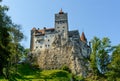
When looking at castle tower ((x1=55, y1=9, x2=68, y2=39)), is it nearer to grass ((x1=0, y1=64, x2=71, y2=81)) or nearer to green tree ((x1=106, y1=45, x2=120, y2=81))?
grass ((x1=0, y1=64, x2=71, y2=81))

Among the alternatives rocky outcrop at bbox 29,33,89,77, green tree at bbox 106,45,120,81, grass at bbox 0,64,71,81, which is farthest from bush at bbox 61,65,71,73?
green tree at bbox 106,45,120,81

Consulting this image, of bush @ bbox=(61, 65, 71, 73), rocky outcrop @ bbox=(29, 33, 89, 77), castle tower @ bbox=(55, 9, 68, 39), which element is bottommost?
bush @ bbox=(61, 65, 71, 73)

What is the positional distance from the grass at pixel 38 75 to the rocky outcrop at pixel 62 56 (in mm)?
5329

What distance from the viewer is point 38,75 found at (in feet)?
245

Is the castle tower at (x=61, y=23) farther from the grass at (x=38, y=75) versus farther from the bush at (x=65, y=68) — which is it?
the grass at (x=38, y=75)

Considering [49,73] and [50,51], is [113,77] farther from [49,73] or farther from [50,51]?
[50,51]

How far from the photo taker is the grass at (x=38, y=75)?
69.8 m

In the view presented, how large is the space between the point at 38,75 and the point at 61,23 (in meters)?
25.5

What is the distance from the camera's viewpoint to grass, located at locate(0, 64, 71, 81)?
69.8m

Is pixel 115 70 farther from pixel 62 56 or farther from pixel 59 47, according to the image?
pixel 59 47

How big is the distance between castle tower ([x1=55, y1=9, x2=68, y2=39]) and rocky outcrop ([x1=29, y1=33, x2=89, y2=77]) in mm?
3133

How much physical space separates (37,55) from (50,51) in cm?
426

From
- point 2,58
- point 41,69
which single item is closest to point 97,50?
point 41,69

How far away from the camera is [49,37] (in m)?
93.1
